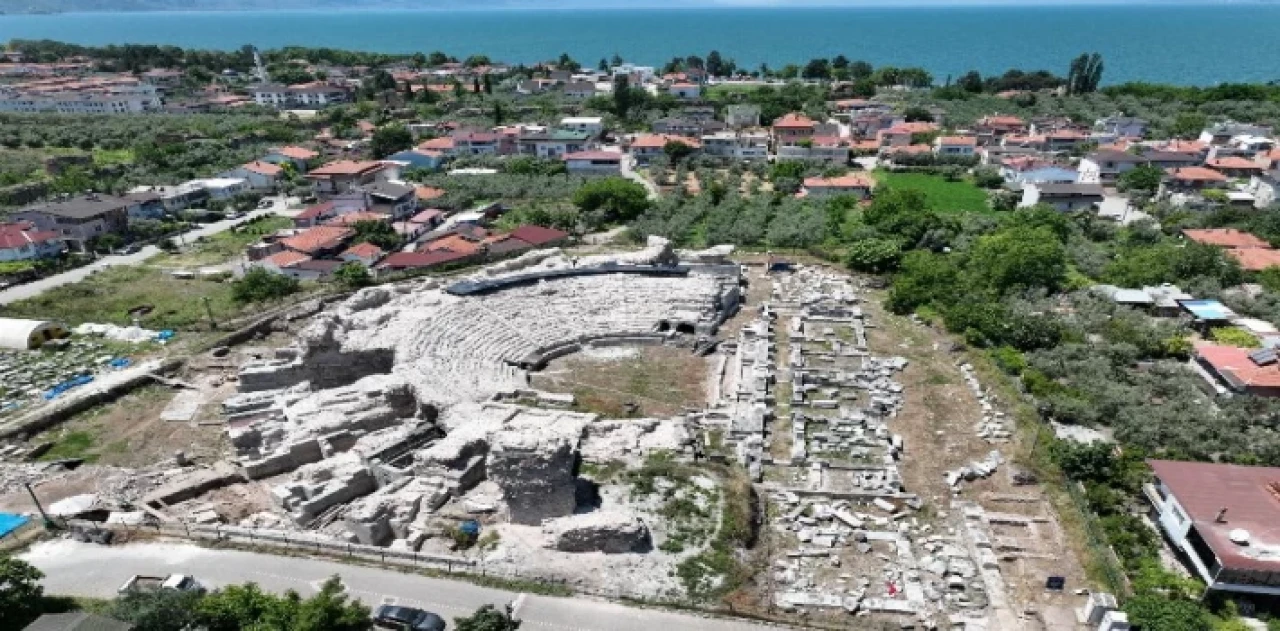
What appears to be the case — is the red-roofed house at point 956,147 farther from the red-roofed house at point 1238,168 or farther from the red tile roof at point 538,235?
the red tile roof at point 538,235

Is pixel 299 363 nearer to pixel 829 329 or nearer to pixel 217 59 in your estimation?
pixel 829 329

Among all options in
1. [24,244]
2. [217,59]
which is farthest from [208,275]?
[217,59]

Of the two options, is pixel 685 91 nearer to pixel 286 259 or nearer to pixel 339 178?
pixel 339 178

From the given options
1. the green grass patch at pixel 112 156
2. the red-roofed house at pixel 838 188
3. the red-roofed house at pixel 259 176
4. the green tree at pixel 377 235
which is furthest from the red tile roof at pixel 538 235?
the green grass patch at pixel 112 156

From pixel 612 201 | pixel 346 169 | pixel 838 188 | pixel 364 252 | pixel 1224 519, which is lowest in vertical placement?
pixel 364 252

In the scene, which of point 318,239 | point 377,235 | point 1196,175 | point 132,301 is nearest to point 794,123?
point 1196,175

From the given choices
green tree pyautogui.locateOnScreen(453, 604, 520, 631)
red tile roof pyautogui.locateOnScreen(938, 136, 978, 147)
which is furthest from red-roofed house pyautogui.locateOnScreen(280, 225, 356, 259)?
red tile roof pyautogui.locateOnScreen(938, 136, 978, 147)

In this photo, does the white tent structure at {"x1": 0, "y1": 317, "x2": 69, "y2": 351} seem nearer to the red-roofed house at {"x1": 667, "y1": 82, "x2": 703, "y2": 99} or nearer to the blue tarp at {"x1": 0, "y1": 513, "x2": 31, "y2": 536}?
the blue tarp at {"x1": 0, "y1": 513, "x2": 31, "y2": 536}
